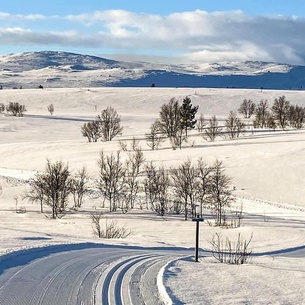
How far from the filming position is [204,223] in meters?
34.4

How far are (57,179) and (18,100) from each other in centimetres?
12829

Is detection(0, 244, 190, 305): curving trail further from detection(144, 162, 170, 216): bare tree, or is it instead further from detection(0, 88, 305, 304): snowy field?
detection(144, 162, 170, 216): bare tree

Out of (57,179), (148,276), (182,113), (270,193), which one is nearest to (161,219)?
(57,179)

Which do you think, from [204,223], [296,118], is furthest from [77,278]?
[296,118]

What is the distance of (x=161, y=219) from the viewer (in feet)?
121

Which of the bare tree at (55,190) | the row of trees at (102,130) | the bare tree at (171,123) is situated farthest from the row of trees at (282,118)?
the bare tree at (55,190)

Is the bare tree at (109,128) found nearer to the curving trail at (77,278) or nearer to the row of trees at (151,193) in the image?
the row of trees at (151,193)

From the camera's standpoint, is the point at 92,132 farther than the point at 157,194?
Yes

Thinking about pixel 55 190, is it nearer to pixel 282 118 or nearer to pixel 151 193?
pixel 151 193

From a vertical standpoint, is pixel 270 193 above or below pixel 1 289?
below

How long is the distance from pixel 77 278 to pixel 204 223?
22.9m

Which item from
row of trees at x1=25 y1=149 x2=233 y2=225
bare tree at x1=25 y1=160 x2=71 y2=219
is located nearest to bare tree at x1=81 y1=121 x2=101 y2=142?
row of trees at x1=25 y1=149 x2=233 y2=225

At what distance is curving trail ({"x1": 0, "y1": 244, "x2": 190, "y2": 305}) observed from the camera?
1025cm

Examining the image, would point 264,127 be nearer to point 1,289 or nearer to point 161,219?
point 161,219
